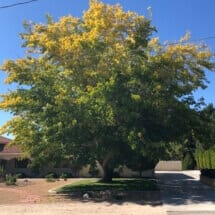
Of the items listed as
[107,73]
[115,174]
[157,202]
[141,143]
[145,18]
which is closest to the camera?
[157,202]

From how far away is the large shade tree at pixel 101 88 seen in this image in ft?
81.9

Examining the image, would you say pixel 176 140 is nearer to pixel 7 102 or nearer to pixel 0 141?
pixel 7 102

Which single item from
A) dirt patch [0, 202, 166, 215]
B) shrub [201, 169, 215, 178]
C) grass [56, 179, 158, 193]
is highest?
shrub [201, 169, 215, 178]

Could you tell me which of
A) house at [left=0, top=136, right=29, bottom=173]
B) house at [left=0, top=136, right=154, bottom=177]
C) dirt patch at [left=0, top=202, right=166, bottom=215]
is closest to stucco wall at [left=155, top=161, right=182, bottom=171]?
house at [left=0, top=136, right=154, bottom=177]

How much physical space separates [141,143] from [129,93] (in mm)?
2759

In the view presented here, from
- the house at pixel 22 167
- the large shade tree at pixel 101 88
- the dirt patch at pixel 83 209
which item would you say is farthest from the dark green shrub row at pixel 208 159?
the house at pixel 22 167

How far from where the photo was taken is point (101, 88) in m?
24.8

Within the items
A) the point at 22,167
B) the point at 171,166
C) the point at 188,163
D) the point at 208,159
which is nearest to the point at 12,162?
the point at 22,167

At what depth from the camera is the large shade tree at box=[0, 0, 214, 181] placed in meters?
25.0

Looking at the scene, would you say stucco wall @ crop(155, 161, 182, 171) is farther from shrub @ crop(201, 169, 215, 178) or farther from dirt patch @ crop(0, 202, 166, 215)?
dirt patch @ crop(0, 202, 166, 215)

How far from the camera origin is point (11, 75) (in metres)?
29.3

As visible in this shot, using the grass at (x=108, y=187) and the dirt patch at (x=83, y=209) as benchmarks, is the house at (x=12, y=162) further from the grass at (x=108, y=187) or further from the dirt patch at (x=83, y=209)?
the dirt patch at (x=83, y=209)

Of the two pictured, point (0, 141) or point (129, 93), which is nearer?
point (129, 93)

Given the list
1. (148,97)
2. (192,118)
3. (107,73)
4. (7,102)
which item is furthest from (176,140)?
(7,102)
